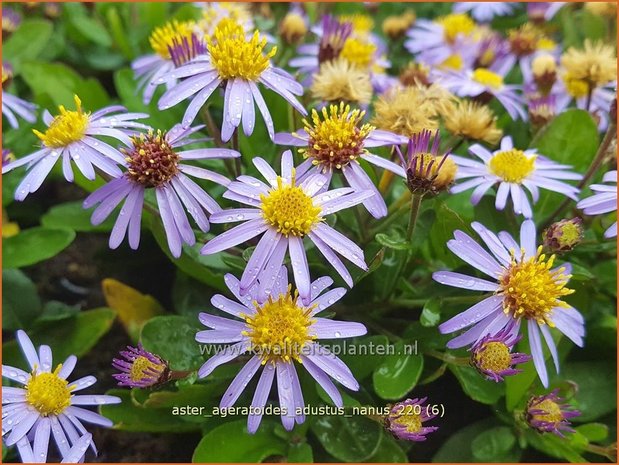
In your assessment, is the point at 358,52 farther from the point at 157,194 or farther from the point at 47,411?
the point at 47,411

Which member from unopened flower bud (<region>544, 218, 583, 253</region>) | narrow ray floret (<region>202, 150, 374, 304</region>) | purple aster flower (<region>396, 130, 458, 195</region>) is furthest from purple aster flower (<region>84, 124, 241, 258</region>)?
unopened flower bud (<region>544, 218, 583, 253</region>)

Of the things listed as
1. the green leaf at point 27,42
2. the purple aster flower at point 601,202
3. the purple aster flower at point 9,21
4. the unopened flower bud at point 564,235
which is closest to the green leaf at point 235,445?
the unopened flower bud at point 564,235

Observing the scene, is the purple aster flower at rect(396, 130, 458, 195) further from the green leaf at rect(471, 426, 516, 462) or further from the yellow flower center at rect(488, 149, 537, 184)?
the green leaf at rect(471, 426, 516, 462)

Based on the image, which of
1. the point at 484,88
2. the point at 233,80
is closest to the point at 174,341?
the point at 233,80

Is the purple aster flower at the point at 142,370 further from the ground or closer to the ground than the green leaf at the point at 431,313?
closer to the ground

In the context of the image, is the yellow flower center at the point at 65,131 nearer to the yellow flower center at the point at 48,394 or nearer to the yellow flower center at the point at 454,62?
the yellow flower center at the point at 48,394

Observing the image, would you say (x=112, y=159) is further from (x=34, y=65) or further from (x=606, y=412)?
(x=606, y=412)

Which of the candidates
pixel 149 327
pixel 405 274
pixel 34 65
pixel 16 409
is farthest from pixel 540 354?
pixel 34 65
